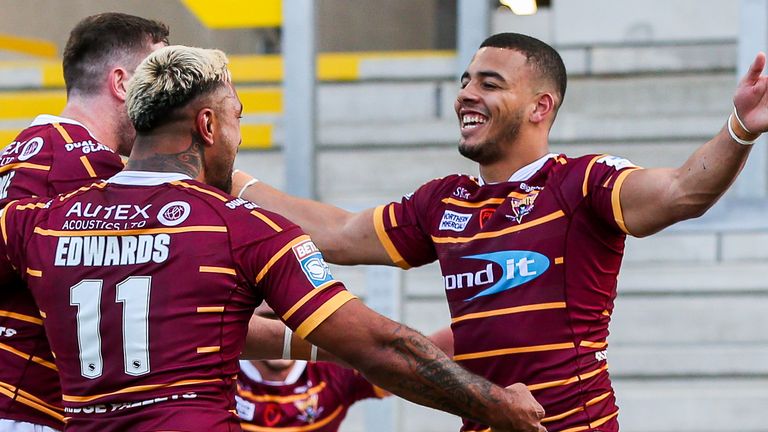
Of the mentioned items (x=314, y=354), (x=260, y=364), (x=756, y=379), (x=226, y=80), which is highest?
(x=226, y=80)

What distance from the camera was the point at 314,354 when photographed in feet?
13.1

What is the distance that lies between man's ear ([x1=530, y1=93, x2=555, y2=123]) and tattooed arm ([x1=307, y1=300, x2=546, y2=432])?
1190 mm

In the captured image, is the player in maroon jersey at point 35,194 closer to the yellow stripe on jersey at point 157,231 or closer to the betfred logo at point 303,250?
the yellow stripe on jersey at point 157,231

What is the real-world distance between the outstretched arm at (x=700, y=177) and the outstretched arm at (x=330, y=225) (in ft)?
3.38

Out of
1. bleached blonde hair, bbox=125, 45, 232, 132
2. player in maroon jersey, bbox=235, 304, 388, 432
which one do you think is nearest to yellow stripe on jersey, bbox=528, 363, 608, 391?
bleached blonde hair, bbox=125, 45, 232, 132

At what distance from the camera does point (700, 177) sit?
3438mm

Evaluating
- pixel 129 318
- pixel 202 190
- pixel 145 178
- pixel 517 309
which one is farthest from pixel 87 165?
pixel 517 309

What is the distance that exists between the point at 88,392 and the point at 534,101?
1.86 meters

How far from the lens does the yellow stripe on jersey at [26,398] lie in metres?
3.53

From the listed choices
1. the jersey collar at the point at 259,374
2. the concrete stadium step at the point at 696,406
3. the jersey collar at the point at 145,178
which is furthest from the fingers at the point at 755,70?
the concrete stadium step at the point at 696,406

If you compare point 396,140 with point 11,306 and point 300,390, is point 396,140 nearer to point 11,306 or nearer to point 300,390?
point 300,390

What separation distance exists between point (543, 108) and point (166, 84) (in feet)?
4.84

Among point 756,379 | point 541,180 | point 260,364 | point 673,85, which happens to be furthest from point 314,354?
point 673,85

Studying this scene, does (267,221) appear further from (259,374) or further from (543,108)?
(259,374)
